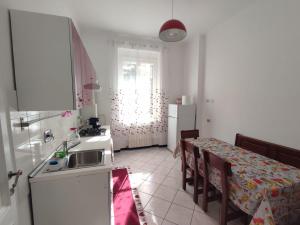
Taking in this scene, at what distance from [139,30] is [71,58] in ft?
8.71

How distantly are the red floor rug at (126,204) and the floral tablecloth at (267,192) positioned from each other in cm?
103

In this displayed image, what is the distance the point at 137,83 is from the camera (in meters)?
3.69

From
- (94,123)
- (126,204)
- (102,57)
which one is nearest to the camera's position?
(126,204)

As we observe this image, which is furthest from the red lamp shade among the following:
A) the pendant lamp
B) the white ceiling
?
the white ceiling

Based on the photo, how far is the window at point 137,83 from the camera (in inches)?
142

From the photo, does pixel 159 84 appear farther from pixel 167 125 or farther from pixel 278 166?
pixel 278 166

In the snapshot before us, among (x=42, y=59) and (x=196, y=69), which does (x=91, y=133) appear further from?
(x=196, y=69)

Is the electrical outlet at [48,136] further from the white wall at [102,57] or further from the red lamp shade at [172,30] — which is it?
the white wall at [102,57]

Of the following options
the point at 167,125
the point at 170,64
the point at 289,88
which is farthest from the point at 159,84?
the point at 289,88

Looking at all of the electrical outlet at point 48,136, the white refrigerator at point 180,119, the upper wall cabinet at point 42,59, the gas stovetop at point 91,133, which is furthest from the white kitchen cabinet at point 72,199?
the white refrigerator at point 180,119

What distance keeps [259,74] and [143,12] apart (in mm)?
2131

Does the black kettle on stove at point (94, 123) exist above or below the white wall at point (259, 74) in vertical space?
below

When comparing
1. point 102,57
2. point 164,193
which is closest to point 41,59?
point 164,193

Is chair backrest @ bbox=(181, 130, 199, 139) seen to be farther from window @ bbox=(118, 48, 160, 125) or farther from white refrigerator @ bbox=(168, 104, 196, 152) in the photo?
window @ bbox=(118, 48, 160, 125)
